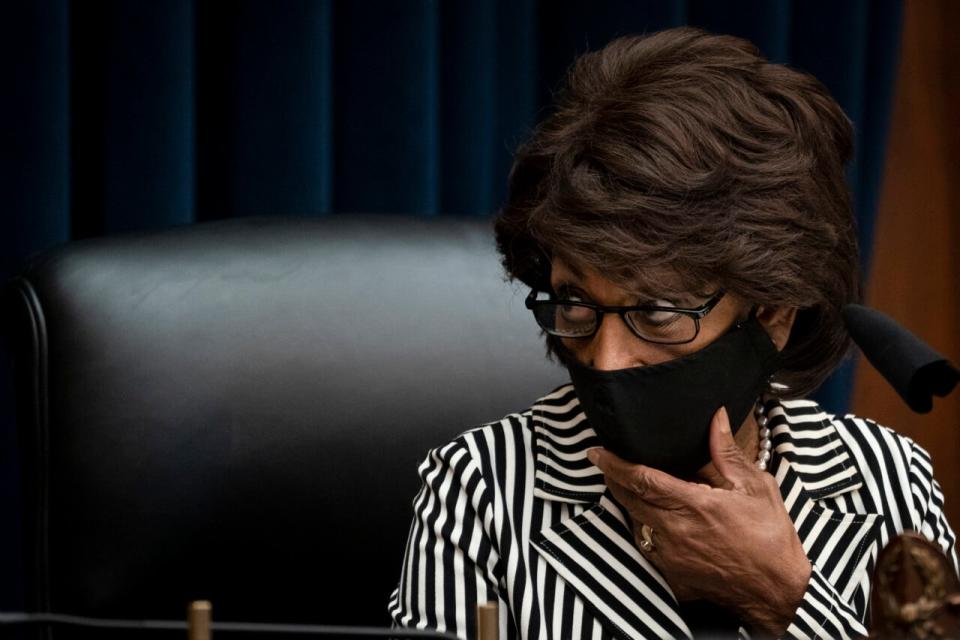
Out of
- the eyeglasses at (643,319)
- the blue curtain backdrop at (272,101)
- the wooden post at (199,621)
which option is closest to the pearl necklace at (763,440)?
the eyeglasses at (643,319)

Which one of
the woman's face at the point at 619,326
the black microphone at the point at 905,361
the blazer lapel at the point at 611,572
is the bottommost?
the blazer lapel at the point at 611,572

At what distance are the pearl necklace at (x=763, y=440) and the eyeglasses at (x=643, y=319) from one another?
237 millimetres

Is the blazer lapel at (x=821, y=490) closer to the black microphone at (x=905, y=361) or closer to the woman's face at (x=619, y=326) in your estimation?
the woman's face at (x=619, y=326)

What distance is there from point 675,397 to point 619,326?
79 millimetres

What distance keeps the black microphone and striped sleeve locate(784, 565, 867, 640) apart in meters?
0.43

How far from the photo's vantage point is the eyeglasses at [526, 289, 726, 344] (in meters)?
1.12

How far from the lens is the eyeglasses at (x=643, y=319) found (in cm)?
112

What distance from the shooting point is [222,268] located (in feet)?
4.33

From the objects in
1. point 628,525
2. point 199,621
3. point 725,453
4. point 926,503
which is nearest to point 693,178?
point 725,453

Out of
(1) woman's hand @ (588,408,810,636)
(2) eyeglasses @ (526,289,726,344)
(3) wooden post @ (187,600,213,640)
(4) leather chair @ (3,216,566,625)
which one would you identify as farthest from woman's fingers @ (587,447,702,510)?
(3) wooden post @ (187,600,213,640)

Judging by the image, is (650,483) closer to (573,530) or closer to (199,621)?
(573,530)

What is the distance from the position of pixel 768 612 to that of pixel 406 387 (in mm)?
417

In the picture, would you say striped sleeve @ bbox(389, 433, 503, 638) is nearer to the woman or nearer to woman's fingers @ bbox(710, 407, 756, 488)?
the woman

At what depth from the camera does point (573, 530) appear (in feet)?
4.09
